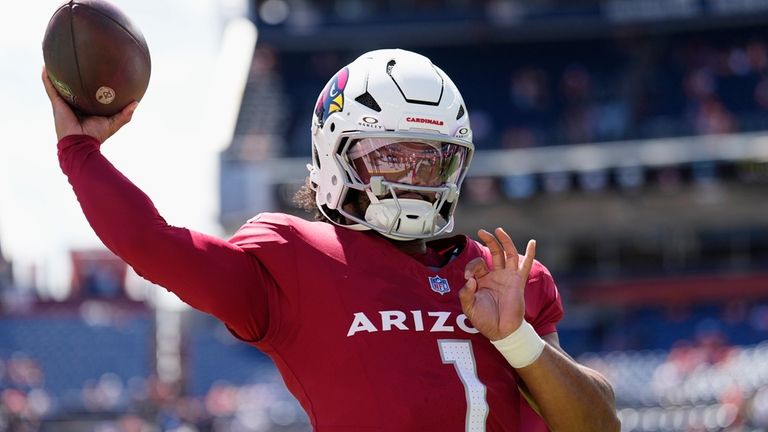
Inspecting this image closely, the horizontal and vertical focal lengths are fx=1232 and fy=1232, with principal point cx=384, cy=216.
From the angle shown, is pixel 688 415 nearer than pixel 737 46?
Yes

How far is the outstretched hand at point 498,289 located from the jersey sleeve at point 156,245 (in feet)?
1.42

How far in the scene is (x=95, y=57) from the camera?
8.51ft

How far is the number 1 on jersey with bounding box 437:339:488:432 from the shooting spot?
2.45 metres

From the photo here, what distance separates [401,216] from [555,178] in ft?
55.4

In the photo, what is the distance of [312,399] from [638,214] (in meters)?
17.8

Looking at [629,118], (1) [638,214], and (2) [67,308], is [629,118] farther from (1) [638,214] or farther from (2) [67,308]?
(2) [67,308]

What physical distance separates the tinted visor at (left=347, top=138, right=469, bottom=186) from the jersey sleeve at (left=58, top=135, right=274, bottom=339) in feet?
1.42

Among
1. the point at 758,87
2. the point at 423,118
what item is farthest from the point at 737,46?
the point at 423,118

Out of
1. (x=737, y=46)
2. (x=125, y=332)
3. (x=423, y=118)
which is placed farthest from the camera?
(x=737, y=46)

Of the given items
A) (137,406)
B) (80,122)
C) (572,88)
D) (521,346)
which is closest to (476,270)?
(521,346)

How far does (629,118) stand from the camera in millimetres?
20219

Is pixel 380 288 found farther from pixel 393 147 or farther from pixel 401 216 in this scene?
pixel 393 147

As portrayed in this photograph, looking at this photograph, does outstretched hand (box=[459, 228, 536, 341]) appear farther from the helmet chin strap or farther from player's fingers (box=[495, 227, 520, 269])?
the helmet chin strap

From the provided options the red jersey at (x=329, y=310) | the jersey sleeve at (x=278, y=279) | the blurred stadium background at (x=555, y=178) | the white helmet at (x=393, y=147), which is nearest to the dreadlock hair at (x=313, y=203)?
the white helmet at (x=393, y=147)
